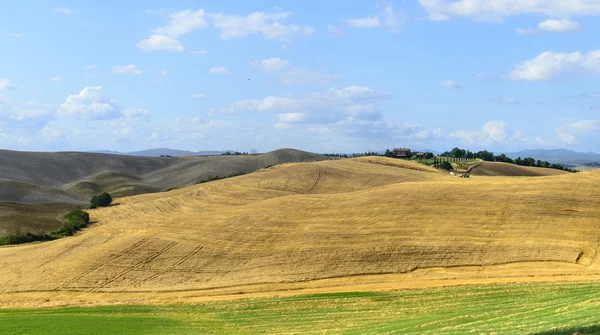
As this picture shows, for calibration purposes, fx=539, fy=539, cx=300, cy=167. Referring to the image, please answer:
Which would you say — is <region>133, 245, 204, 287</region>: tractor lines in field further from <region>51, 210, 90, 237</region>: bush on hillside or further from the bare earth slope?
the bare earth slope

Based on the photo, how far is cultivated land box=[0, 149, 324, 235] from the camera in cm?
9926

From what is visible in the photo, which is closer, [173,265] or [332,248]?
[173,265]

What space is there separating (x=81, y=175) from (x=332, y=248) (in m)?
143

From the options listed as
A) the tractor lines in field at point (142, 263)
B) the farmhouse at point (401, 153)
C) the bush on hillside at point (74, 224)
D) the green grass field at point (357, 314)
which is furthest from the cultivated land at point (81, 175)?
the green grass field at point (357, 314)

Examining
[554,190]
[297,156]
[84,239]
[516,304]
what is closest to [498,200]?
[554,190]

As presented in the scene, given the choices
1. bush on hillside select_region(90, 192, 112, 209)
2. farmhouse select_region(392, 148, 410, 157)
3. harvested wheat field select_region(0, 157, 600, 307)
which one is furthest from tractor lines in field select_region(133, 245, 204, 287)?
farmhouse select_region(392, 148, 410, 157)

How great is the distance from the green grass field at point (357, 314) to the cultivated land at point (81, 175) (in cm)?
5154

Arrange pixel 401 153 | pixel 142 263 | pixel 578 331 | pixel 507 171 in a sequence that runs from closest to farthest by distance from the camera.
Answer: pixel 578 331 < pixel 142 263 < pixel 507 171 < pixel 401 153

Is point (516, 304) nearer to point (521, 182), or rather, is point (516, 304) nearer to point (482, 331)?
point (482, 331)

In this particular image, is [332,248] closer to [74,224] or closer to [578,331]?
[578,331]

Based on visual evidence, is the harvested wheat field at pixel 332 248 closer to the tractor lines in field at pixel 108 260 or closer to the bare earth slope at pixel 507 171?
the tractor lines in field at pixel 108 260

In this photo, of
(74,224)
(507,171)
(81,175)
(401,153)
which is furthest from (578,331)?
(81,175)

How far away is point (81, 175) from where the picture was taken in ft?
551

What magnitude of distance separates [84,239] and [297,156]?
129078mm
